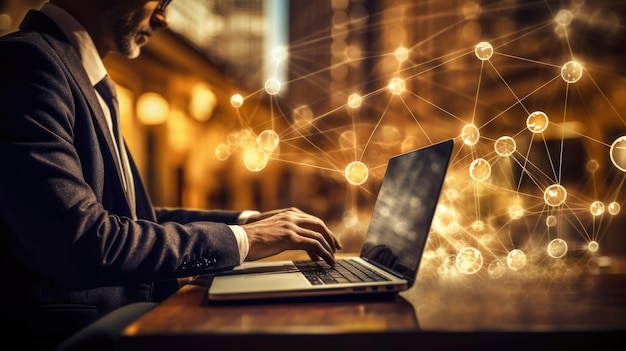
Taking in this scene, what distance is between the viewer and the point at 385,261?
100 cm

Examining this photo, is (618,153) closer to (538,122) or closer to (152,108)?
(538,122)

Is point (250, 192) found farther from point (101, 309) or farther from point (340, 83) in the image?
point (340, 83)

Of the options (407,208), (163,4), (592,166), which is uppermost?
(592,166)

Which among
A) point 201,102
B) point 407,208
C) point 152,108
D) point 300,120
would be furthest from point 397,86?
point 300,120

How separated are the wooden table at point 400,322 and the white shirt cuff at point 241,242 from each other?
0.10 meters

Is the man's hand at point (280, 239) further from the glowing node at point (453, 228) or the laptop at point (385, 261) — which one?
the glowing node at point (453, 228)

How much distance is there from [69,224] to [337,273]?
499 millimetres

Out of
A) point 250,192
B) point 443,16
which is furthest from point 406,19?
point 250,192

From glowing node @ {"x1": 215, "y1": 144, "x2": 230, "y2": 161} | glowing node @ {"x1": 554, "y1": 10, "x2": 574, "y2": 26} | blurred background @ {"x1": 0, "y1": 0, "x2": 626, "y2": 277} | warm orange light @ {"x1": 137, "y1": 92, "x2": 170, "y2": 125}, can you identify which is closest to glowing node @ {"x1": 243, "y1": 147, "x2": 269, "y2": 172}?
blurred background @ {"x1": 0, "y1": 0, "x2": 626, "y2": 277}

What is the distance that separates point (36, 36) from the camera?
3.13 ft

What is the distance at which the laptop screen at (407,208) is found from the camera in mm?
824

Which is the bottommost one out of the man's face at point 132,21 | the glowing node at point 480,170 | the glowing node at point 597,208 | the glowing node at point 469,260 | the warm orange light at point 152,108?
the glowing node at point 469,260

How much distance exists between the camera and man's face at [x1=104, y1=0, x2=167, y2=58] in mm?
1250

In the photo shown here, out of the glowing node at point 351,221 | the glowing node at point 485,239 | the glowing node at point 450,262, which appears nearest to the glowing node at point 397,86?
the glowing node at point 450,262
